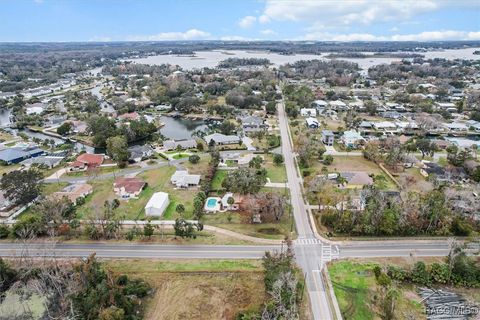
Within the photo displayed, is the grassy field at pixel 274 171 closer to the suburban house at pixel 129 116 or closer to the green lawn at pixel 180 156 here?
the green lawn at pixel 180 156

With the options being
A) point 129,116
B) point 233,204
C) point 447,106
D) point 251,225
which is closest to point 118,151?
point 233,204

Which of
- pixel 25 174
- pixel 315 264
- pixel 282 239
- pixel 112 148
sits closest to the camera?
pixel 315 264

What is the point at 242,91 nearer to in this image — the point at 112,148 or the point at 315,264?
the point at 112,148

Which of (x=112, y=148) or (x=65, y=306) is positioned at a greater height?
(x=112, y=148)

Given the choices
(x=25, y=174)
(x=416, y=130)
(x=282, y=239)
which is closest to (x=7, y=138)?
(x=25, y=174)

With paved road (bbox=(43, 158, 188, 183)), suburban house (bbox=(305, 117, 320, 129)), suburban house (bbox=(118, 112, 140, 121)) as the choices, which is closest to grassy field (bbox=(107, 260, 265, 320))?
paved road (bbox=(43, 158, 188, 183))

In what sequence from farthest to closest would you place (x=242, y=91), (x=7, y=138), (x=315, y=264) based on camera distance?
(x=242, y=91) → (x=7, y=138) → (x=315, y=264)

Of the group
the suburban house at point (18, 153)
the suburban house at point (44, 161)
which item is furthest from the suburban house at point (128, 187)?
the suburban house at point (18, 153)
